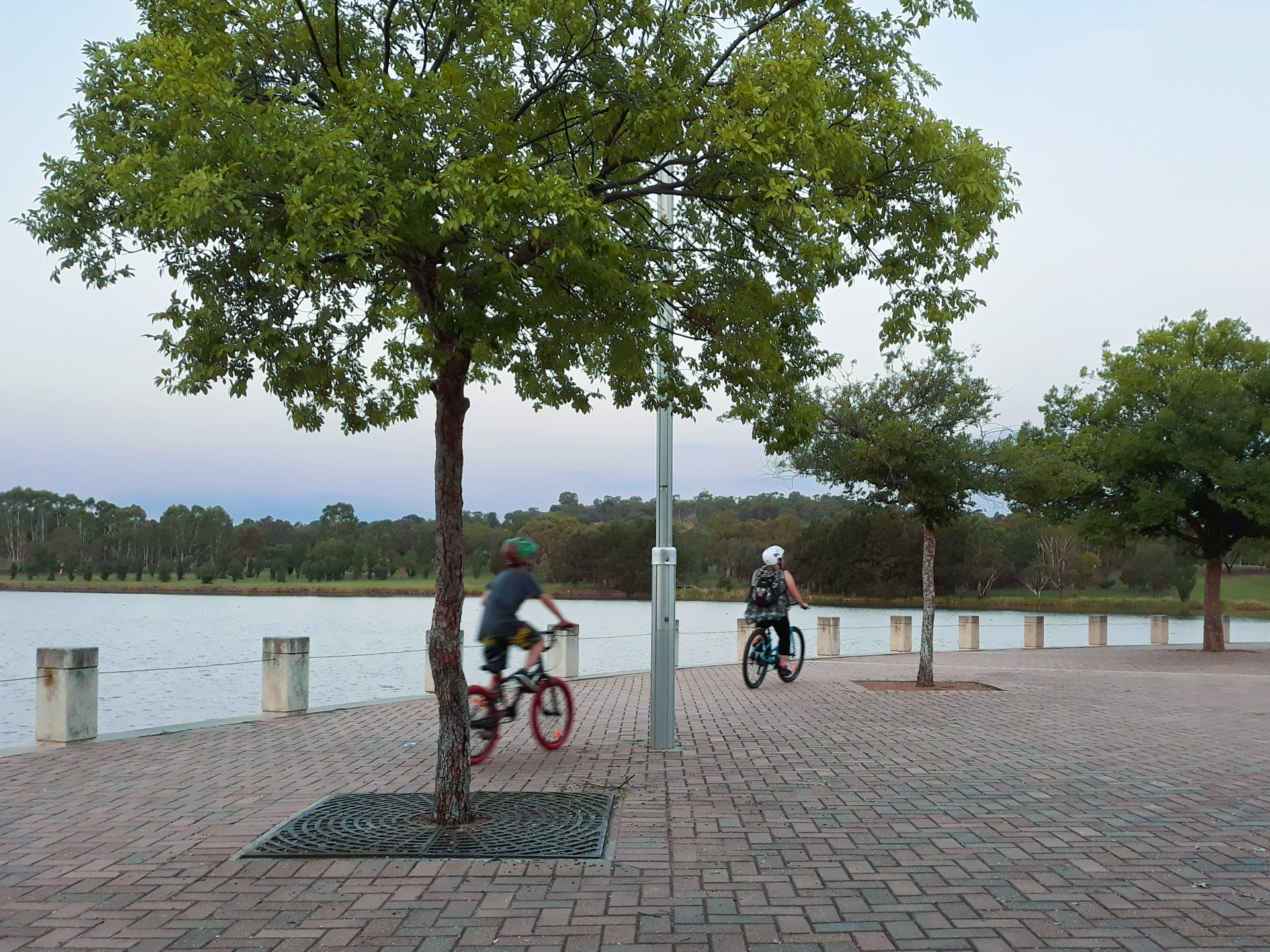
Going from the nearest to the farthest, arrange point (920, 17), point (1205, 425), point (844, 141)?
point (844, 141) → point (920, 17) → point (1205, 425)

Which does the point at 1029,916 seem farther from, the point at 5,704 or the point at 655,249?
the point at 5,704

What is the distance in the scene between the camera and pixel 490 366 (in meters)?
9.20

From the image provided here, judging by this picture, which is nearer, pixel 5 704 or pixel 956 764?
pixel 956 764

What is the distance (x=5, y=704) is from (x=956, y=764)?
436 inches

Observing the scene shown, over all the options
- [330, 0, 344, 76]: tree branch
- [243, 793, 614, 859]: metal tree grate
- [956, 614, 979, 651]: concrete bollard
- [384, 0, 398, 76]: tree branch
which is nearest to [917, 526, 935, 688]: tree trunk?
[243, 793, 614, 859]: metal tree grate

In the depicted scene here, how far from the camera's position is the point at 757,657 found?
15.0 metres

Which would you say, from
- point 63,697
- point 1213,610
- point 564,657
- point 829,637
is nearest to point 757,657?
point 564,657

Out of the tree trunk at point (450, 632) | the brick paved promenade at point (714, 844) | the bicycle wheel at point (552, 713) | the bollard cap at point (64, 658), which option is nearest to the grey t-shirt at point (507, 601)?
the bicycle wheel at point (552, 713)

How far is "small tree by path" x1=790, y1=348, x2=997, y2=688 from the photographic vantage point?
16.6m

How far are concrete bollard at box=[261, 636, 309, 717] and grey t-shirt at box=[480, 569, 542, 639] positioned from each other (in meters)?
3.74

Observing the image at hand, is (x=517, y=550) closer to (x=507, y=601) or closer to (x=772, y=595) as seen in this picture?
(x=507, y=601)

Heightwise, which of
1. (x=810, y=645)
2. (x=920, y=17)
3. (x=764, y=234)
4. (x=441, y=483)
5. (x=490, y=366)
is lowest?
(x=810, y=645)

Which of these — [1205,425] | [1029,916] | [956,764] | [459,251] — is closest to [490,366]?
[459,251]

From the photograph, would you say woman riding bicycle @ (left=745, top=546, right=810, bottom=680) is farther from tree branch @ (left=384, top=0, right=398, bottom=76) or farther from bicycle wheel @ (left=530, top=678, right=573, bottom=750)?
tree branch @ (left=384, top=0, right=398, bottom=76)
